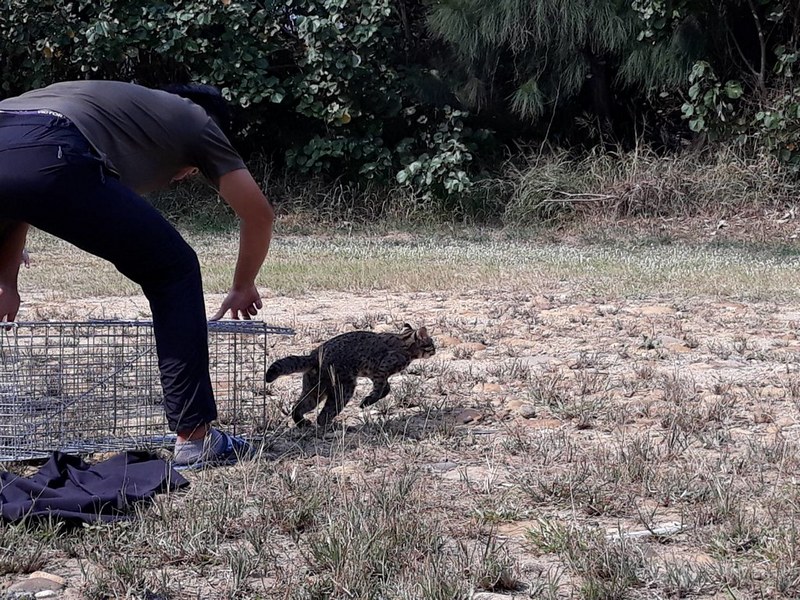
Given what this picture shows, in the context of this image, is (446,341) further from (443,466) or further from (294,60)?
(294,60)

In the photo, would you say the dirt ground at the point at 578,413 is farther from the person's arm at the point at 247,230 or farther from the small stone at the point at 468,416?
the person's arm at the point at 247,230

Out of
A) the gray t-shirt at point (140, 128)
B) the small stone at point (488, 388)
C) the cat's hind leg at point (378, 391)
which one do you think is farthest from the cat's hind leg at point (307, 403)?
the gray t-shirt at point (140, 128)

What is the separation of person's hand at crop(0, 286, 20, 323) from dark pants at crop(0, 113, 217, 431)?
0.62 m

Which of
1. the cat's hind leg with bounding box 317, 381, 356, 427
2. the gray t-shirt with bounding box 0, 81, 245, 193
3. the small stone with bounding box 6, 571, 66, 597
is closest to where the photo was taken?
the small stone with bounding box 6, 571, 66, 597

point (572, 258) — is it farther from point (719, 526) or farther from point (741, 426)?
point (719, 526)

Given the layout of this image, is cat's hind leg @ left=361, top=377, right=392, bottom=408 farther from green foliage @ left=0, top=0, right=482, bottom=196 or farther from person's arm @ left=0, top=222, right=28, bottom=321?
green foliage @ left=0, top=0, right=482, bottom=196

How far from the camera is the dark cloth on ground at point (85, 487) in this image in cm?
354

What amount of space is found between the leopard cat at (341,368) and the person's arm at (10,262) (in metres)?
1.09

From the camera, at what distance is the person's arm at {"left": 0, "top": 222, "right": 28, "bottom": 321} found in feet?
14.3

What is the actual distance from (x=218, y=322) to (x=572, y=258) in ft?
24.2

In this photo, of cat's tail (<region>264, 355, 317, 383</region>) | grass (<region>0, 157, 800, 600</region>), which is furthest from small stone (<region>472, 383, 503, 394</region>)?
cat's tail (<region>264, 355, 317, 383</region>)

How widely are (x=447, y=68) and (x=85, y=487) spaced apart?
518 inches

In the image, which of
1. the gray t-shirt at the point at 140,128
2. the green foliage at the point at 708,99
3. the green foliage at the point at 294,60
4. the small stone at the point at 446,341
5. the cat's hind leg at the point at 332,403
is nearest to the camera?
the gray t-shirt at the point at 140,128

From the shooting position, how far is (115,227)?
12.7 ft
